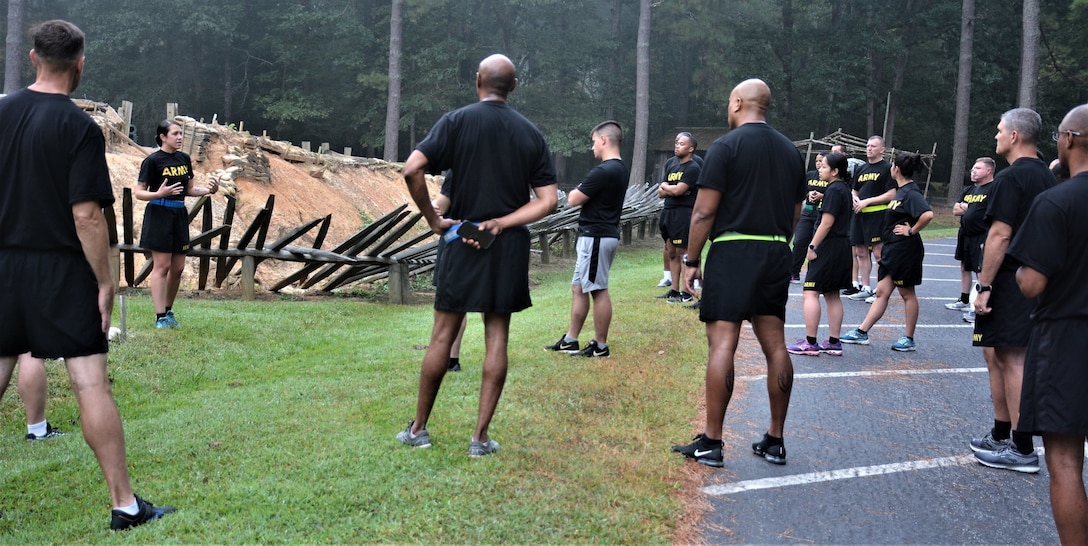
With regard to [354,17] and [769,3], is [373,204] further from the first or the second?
[769,3]

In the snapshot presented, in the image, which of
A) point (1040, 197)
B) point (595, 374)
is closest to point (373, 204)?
point (595, 374)

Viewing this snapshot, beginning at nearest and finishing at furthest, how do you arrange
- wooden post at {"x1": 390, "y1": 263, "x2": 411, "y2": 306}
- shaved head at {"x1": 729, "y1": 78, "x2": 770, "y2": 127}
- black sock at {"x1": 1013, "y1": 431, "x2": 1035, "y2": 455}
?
shaved head at {"x1": 729, "y1": 78, "x2": 770, "y2": 127} → black sock at {"x1": 1013, "y1": 431, "x2": 1035, "y2": 455} → wooden post at {"x1": 390, "y1": 263, "x2": 411, "y2": 306}

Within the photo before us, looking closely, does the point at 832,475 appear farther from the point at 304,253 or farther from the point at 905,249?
the point at 304,253

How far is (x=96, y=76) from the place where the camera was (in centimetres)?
3638

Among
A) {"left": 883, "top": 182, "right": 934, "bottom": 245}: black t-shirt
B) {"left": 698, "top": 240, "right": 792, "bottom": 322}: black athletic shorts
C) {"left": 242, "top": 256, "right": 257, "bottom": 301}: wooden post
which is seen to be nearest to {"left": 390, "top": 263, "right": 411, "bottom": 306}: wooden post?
{"left": 242, "top": 256, "right": 257, "bottom": 301}: wooden post

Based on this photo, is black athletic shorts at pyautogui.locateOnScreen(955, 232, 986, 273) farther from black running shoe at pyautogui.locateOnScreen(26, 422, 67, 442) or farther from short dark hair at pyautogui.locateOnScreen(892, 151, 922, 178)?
black running shoe at pyautogui.locateOnScreen(26, 422, 67, 442)

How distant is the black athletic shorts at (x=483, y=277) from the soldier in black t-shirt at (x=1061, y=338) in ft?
7.37

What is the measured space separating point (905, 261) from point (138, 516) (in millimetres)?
6747

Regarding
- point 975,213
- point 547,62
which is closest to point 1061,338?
point 975,213

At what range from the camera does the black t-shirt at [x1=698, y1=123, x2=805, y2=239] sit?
15.1 ft

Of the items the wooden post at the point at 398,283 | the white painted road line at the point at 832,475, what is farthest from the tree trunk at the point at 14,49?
the white painted road line at the point at 832,475

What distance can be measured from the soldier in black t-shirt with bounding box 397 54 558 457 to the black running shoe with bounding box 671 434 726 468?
119 cm

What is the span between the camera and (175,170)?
792 cm

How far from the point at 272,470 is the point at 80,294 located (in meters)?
1.28
